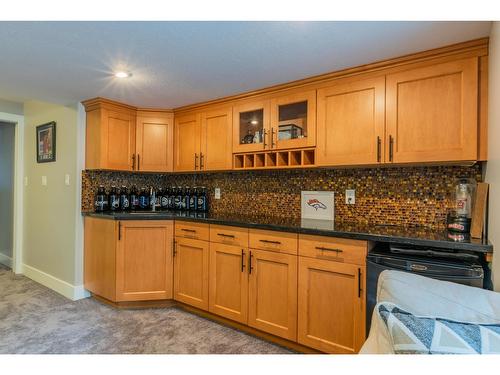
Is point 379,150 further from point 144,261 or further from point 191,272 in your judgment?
point 144,261

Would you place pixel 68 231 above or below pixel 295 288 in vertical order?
above

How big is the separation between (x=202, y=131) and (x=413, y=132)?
193 cm

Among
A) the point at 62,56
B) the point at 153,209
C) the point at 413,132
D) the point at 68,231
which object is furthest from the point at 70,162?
the point at 413,132

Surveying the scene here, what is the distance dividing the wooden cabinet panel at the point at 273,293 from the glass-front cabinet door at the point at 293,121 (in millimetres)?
916

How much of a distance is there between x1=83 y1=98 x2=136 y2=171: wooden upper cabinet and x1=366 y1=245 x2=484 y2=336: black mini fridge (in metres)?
2.55

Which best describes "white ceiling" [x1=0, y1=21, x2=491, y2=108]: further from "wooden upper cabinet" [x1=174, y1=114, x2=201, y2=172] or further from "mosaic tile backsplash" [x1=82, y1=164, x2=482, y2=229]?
"mosaic tile backsplash" [x1=82, y1=164, x2=482, y2=229]

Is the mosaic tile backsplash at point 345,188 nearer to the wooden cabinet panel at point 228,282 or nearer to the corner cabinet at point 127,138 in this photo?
the corner cabinet at point 127,138

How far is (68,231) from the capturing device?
3129mm

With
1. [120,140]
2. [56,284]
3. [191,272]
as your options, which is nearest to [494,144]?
[191,272]

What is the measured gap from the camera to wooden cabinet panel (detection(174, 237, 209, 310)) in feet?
8.45

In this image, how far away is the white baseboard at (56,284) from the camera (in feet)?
10.00

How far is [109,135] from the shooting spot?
2.99 metres

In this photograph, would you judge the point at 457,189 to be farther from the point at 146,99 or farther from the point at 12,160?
the point at 12,160

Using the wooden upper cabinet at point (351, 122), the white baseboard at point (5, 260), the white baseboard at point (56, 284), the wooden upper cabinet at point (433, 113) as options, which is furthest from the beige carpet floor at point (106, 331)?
the wooden upper cabinet at point (433, 113)
